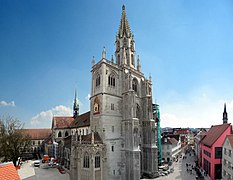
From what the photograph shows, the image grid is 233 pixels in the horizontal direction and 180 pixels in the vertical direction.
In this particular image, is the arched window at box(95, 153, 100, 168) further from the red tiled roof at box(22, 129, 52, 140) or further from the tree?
the red tiled roof at box(22, 129, 52, 140)

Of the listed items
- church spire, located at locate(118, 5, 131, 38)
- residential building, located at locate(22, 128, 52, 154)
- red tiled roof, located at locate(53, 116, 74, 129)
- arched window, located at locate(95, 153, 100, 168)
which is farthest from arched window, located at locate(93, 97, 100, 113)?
residential building, located at locate(22, 128, 52, 154)

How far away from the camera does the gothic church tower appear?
1246 inches

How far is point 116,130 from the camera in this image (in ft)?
110

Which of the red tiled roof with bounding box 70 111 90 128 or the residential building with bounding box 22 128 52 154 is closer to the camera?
the red tiled roof with bounding box 70 111 90 128

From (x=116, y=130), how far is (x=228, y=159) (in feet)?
71.3

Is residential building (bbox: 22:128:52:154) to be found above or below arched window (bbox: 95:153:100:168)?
below

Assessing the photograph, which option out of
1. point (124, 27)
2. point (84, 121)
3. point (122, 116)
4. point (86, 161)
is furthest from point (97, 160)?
point (124, 27)

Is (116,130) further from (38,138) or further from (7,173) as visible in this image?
(38,138)

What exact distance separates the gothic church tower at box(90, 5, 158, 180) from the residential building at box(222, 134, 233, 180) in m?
13.5

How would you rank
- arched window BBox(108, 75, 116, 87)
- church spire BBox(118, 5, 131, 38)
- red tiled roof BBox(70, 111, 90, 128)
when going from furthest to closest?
1. church spire BBox(118, 5, 131, 38)
2. red tiled roof BBox(70, 111, 90, 128)
3. arched window BBox(108, 75, 116, 87)

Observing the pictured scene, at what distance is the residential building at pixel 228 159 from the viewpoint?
29938 mm

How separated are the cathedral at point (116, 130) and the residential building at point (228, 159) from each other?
13.5 metres

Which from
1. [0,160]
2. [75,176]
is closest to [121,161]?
[75,176]

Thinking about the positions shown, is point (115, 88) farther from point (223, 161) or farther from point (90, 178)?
point (223, 161)
